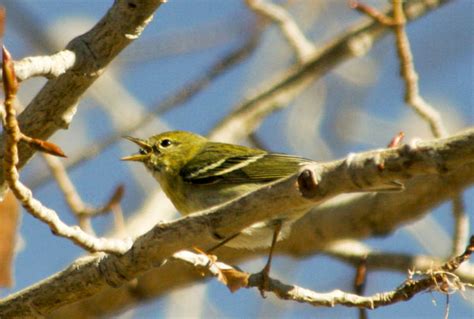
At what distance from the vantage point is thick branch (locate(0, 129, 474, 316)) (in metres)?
2.11

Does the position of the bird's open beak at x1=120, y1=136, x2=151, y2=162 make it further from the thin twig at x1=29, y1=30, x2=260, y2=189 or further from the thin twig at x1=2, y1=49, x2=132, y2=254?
the thin twig at x1=2, y1=49, x2=132, y2=254

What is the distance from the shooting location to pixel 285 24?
19.1 ft

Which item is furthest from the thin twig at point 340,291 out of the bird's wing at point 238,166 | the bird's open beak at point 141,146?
the bird's open beak at point 141,146

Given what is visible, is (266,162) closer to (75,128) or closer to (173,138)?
(173,138)

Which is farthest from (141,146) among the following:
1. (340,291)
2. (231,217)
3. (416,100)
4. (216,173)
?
(231,217)

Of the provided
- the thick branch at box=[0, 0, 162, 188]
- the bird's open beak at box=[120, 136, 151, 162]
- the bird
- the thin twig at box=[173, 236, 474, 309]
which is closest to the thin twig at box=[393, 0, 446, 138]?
the bird

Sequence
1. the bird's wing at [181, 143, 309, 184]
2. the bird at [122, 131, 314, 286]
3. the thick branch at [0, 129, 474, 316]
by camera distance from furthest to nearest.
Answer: the bird's wing at [181, 143, 309, 184], the bird at [122, 131, 314, 286], the thick branch at [0, 129, 474, 316]

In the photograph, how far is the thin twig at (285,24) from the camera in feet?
18.1

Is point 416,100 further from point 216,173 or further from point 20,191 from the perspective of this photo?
point 20,191

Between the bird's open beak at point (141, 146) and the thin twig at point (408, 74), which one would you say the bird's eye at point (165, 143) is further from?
the thin twig at point (408, 74)

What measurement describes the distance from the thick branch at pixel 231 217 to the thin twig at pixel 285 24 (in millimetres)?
2707

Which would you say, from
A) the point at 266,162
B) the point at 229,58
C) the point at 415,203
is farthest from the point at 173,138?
the point at 415,203

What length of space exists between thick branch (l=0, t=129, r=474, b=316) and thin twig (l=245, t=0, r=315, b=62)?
271 centimetres

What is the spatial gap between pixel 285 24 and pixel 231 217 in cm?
353
